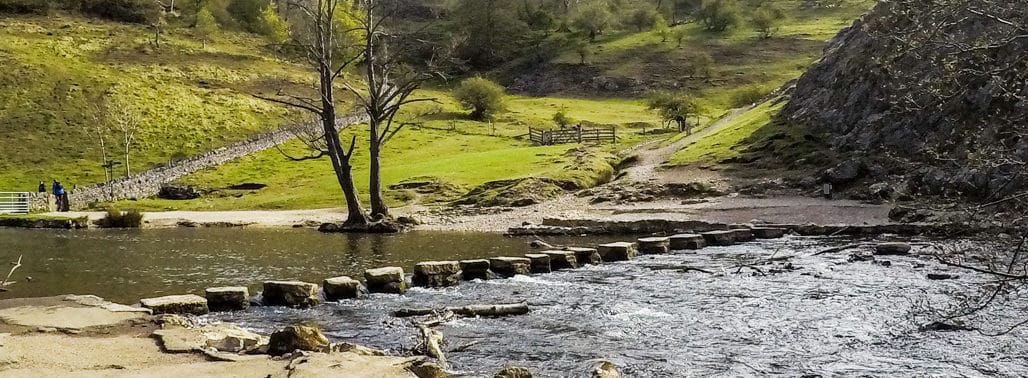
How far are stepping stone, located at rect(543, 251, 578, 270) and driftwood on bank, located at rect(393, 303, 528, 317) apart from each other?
719cm

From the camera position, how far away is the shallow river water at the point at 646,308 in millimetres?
13164

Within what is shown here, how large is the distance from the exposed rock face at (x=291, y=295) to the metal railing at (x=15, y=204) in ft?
138

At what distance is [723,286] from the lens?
20.3 meters

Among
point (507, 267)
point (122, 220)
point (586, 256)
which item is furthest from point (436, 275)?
point (122, 220)

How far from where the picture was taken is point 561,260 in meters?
24.8

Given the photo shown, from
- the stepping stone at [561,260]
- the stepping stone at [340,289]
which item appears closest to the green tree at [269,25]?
the stepping stone at [561,260]

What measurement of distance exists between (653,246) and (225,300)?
1507cm

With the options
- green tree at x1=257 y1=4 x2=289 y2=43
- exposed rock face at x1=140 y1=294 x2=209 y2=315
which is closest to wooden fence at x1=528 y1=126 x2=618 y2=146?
green tree at x1=257 y1=4 x2=289 y2=43

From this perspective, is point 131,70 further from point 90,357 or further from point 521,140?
point 90,357

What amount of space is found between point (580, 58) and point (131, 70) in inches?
2929

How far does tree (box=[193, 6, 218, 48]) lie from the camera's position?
126250 millimetres

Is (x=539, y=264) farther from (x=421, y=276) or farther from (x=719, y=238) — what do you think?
(x=719, y=238)

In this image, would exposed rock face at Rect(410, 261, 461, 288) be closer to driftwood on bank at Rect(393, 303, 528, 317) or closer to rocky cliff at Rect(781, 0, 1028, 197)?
driftwood on bank at Rect(393, 303, 528, 317)

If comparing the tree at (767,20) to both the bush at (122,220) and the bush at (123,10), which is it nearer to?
the bush at (123,10)
